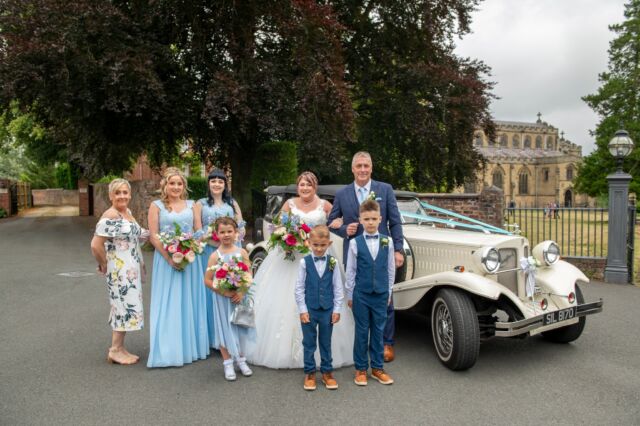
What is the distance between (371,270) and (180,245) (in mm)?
1826

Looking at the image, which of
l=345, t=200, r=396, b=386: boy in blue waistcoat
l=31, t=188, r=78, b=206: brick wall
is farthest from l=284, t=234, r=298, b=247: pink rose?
l=31, t=188, r=78, b=206: brick wall

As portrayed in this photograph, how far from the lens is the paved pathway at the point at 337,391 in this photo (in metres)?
3.71

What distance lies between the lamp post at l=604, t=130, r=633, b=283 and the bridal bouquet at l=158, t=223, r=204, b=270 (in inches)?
311

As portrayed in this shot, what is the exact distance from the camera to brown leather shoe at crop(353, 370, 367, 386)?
14.0 ft

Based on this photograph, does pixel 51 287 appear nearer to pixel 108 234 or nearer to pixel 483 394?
pixel 108 234

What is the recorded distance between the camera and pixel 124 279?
4.78m

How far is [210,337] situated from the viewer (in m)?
5.12

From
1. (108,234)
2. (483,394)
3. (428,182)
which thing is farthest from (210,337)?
(428,182)

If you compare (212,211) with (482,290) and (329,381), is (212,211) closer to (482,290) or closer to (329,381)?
(329,381)

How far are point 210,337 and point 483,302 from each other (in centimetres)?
291

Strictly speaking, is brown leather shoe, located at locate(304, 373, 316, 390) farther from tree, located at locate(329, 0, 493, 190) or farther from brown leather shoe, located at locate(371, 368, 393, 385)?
tree, located at locate(329, 0, 493, 190)

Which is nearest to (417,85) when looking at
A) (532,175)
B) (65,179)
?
(65,179)

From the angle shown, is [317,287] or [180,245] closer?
[317,287]

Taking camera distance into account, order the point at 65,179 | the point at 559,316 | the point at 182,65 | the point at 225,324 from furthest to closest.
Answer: the point at 65,179, the point at 182,65, the point at 559,316, the point at 225,324
